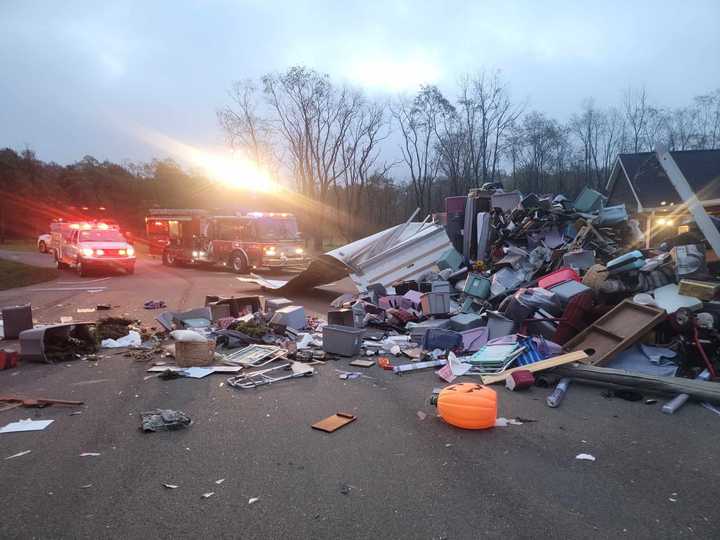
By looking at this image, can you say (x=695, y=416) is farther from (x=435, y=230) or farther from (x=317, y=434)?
(x=435, y=230)

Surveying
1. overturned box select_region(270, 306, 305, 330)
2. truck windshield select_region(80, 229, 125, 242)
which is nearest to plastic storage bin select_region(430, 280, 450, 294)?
overturned box select_region(270, 306, 305, 330)

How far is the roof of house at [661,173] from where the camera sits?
73.5 ft

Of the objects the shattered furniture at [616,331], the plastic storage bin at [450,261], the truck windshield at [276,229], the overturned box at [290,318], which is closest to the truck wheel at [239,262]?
the truck windshield at [276,229]

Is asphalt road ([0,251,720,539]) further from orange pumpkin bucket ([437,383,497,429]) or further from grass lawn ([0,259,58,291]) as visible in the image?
grass lawn ([0,259,58,291])

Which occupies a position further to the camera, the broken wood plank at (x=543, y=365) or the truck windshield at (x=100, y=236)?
the truck windshield at (x=100, y=236)

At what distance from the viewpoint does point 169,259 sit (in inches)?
957

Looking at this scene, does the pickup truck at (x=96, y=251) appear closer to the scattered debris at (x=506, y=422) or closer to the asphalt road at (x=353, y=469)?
the asphalt road at (x=353, y=469)

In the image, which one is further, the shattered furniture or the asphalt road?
the shattered furniture

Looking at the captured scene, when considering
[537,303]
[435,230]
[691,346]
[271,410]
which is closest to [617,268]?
[537,303]

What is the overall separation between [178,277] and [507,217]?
43.0ft

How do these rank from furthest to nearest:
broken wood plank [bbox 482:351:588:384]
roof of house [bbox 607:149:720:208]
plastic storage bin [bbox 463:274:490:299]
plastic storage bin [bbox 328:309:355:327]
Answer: roof of house [bbox 607:149:720:208], plastic storage bin [bbox 463:274:490:299], plastic storage bin [bbox 328:309:355:327], broken wood plank [bbox 482:351:588:384]

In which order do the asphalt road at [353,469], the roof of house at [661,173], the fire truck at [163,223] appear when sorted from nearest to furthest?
the asphalt road at [353,469]
the roof of house at [661,173]
the fire truck at [163,223]

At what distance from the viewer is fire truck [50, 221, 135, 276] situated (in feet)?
61.5

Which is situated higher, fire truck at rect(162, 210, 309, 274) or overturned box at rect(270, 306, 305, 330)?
fire truck at rect(162, 210, 309, 274)
